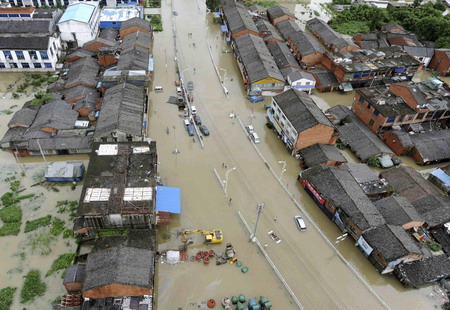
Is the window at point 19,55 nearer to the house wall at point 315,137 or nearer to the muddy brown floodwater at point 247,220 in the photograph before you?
the muddy brown floodwater at point 247,220

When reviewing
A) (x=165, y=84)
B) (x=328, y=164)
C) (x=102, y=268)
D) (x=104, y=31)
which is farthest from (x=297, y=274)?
(x=104, y=31)

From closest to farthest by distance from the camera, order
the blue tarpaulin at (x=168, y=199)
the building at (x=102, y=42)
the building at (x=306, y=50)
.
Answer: the blue tarpaulin at (x=168, y=199) < the building at (x=102, y=42) < the building at (x=306, y=50)

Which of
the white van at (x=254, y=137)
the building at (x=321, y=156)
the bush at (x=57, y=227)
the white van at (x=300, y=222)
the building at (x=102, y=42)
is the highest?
the building at (x=102, y=42)

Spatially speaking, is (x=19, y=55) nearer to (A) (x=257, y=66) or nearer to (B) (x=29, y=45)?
(B) (x=29, y=45)

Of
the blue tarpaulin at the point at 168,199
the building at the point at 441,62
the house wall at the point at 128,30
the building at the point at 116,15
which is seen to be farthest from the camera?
the building at the point at 116,15

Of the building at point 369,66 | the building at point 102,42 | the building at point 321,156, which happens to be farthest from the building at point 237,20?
the building at point 321,156

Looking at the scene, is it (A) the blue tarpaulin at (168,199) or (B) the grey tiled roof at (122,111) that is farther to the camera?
(B) the grey tiled roof at (122,111)

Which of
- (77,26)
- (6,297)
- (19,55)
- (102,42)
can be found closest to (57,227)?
(6,297)
